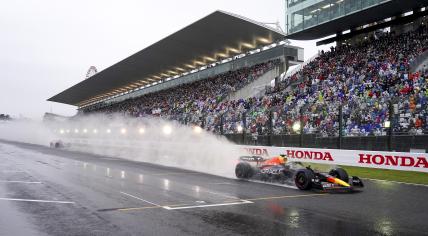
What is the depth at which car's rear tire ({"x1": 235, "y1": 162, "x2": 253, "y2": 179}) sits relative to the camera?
585 inches

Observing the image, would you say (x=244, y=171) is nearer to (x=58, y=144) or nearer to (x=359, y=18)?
(x=359, y=18)

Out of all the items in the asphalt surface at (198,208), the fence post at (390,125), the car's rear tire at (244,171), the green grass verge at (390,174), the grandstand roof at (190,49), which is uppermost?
the grandstand roof at (190,49)

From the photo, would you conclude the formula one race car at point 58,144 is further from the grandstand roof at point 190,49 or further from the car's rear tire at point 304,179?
the car's rear tire at point 304,179

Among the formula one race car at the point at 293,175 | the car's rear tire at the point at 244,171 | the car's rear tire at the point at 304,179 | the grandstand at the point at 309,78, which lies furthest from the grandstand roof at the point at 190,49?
the car's rear tire at the point at 304,179

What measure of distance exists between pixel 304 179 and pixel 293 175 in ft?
2.57

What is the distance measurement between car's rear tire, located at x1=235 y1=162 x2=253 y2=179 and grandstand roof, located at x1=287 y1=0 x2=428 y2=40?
1686 centimetres

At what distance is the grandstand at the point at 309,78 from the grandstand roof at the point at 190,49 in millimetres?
117

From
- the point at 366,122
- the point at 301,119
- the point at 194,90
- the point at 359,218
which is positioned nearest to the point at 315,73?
the point at 301,119

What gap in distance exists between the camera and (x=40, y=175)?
15508 millimetres

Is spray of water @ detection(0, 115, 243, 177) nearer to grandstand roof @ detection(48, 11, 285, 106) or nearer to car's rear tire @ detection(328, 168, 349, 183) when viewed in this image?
car's rear tire @ detection(328, 168, 349, 183)

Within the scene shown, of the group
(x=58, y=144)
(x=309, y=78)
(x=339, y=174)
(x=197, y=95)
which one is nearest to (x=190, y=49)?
(x=197, y=95)

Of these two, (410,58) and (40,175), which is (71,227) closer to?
(40,175)

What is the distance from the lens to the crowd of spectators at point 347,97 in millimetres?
17522

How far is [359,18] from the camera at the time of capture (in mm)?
29141
